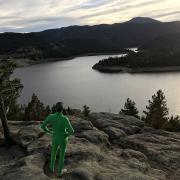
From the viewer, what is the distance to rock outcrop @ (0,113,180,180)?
51.5 ft

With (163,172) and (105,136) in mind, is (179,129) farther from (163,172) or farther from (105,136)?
(163,172)

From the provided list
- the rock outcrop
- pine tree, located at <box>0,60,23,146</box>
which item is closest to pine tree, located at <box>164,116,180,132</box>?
the rock outcrop

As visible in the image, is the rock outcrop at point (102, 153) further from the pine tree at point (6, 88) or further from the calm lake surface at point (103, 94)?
A: the calm lake surface at point (103, 94)

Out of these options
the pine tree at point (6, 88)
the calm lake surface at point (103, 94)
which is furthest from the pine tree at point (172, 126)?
the calm lake surface at point (103, 94)

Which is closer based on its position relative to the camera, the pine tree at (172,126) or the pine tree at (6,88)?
the pine tree at (6,88)

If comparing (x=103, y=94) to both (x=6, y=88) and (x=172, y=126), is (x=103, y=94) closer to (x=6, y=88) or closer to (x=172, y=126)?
(x=172, y=126)

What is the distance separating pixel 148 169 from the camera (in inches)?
715

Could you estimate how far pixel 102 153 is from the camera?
19672mm

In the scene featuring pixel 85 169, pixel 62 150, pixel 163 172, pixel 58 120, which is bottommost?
pixel 163 172

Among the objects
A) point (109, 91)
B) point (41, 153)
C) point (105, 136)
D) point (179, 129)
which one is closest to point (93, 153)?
point (41, 153)

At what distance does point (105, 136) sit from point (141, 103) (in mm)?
87968

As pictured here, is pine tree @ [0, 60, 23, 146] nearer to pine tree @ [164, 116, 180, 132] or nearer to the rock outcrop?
the rock outcrop

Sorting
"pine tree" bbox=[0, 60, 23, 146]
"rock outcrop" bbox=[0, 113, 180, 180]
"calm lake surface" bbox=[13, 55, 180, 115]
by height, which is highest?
"pine tree" bbox=[0, 60, 23, 146]

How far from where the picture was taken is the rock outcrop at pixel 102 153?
618 inches
